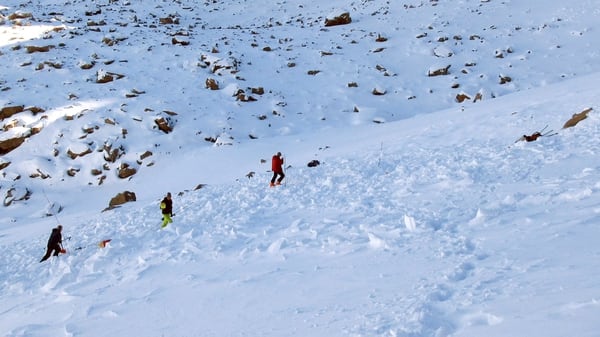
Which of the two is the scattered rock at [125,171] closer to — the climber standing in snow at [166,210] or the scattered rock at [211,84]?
the scattered rock at [211,84]

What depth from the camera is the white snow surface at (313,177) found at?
5.91m

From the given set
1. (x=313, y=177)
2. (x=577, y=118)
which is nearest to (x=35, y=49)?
(x=313, y=177)

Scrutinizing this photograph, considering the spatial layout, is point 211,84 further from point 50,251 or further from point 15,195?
point 50,251

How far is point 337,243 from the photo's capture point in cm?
820

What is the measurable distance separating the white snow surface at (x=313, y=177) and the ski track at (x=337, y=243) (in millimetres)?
51

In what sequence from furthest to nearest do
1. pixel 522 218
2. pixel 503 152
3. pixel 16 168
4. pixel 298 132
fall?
pixel 298 132 → pixel 16 168 → pixel 503 152 → pixel 522 218

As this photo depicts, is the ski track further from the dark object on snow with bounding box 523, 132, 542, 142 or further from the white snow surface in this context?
the dark object on snow with bounding box 523, 132, 542, 142

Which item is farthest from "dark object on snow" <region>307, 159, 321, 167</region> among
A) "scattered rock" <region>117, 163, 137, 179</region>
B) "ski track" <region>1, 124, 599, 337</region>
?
"scattered rock" <region>117, 163, 137, 179</region>

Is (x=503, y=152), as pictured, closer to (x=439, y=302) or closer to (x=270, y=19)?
(x=439, y=302)

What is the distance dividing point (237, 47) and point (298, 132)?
1003cm

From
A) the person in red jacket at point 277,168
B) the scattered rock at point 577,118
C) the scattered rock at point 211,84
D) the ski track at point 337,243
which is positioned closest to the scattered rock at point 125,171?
the ski track at point 337,243

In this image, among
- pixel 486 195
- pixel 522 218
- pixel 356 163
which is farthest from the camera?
pixel 356 163

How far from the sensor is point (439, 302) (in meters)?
5.33

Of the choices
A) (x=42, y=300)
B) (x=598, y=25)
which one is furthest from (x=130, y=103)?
(x=598, y=25)
